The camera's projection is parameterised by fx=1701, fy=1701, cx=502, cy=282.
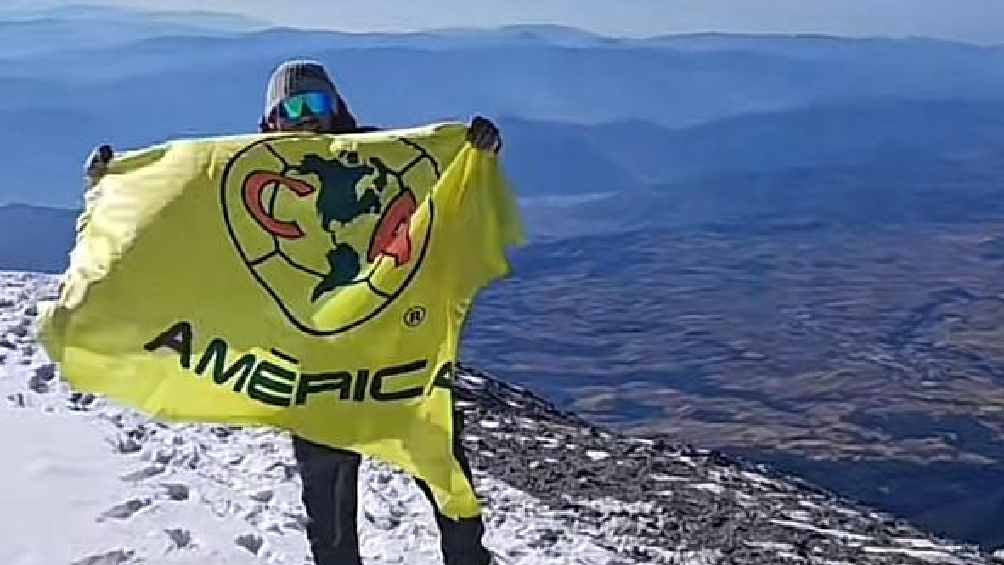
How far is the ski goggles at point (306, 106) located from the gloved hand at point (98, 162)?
2.76ft

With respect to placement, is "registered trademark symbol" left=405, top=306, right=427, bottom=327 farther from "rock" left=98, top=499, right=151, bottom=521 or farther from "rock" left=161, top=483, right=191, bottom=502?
"rock" left=161, top=483, right=191, bottom=502

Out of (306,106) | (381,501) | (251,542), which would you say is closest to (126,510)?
(251,542)

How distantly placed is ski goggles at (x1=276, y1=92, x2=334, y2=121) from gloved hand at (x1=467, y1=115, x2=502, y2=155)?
0.58 metres

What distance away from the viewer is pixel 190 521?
9.36 m

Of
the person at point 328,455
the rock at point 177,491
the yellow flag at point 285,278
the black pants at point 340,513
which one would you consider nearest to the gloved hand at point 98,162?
the person at point 328,455

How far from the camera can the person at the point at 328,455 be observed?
6.78 meters

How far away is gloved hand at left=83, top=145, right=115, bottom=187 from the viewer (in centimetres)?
718

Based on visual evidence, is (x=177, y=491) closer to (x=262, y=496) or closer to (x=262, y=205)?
(x=262, y=496)

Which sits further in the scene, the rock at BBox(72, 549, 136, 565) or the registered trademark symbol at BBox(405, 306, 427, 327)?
the rock at BBox(72, 549, 136, 565)

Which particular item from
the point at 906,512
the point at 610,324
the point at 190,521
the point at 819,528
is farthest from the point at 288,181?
the point at 610,324

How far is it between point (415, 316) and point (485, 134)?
2.60ft

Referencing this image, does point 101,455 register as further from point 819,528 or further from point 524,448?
point 819,528

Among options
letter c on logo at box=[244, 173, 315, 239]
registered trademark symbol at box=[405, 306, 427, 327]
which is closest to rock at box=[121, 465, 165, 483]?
letter c on logo at box=[244, 173, 315, 239]

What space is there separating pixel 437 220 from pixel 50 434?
206 inches
